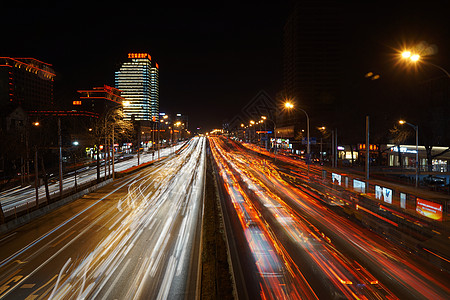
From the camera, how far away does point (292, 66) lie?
16350 cm

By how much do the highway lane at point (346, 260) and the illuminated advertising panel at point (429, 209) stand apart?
381cm

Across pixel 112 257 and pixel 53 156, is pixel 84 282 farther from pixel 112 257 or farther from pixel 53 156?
pixel 53 156

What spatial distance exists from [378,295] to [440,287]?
2.51 metres

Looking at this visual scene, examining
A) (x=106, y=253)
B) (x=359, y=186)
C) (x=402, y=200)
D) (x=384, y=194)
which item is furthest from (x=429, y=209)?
(x=106, y=253)

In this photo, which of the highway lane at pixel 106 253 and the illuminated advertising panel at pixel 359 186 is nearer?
the highway lane at pixel 106 253

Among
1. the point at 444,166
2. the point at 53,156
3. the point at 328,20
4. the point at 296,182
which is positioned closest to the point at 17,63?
the point at 53,156

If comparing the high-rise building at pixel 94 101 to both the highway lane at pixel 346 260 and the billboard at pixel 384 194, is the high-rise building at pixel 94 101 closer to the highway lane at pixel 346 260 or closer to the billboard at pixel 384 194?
the billboard at pixel 384 194

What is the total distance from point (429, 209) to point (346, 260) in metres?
7.67

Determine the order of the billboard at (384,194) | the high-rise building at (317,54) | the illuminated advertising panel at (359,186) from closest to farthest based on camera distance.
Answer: the billboard at (384,194) → the illuminated advertising panel at (359,186) → the high-rise building at (317,54)

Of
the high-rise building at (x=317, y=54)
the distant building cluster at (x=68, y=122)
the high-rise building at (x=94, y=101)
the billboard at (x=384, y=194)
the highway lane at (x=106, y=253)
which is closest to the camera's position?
the highway lane at (x=106, y=253)

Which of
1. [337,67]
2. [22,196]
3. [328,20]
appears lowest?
[22,196]

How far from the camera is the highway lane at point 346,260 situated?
9.83 metres

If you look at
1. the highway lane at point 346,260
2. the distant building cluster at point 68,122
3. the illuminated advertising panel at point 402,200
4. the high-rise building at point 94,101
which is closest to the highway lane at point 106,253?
the highway lane at point 346,260

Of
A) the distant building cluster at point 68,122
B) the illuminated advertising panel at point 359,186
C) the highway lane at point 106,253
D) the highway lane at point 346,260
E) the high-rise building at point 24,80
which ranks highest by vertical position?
the high-rise building at point 24,80
